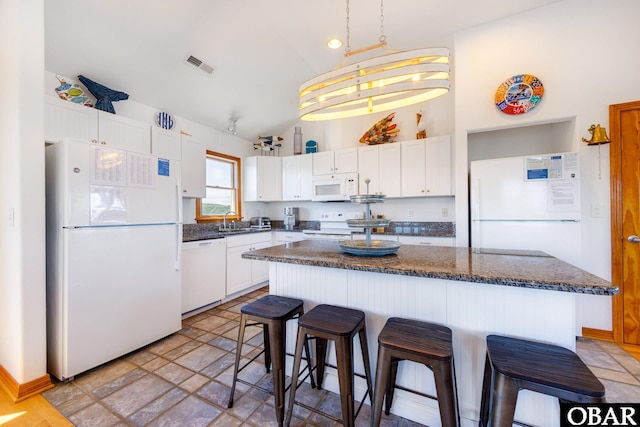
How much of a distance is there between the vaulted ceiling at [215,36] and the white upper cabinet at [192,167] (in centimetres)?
52

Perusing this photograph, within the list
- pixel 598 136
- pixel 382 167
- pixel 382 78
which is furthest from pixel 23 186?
pixel 598 136

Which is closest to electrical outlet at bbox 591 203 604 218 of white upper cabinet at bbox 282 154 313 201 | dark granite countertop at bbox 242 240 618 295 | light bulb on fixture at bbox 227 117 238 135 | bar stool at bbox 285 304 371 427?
dark granite countertop at bbox 242 240 618 295

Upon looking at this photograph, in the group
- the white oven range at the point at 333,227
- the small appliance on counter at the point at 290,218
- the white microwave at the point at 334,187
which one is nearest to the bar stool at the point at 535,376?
the white oven range at the point at 333,227

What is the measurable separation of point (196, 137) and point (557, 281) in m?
4.18

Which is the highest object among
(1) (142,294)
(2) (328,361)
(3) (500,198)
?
(3) (500,198)

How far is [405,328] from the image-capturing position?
1.33m

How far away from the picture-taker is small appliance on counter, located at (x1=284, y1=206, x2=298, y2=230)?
469 cm

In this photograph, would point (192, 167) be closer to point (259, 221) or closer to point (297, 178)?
point (259, 221)

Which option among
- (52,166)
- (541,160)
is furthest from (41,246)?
(541,160)

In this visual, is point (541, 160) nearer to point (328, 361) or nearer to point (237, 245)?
point (328, 361)

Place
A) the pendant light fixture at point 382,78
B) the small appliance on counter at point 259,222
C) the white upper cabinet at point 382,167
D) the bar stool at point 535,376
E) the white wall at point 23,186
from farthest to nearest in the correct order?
the small appliance on counter at point 259,222, the white upper cabinet at point 382,167, the white wall at point 23,186, the pendant light fixture at point 382,78, the bar stool at point 535,376

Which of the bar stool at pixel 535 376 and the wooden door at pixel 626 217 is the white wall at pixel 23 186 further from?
the wooden door at pixel 626 217

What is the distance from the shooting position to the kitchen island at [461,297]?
1208 mm

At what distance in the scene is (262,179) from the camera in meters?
4.64
